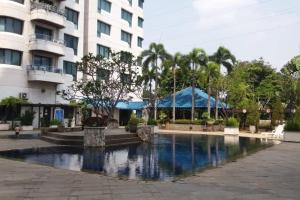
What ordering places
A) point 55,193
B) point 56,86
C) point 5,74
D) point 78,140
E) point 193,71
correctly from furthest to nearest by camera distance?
point 193,71, point 56,86, point 5,74, point 78,140, point 55,193

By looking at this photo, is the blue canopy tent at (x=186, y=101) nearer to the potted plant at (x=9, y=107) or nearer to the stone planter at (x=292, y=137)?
the stone planter at (x=292, y=137)

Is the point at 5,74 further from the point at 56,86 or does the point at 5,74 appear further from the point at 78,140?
the point at 78,140

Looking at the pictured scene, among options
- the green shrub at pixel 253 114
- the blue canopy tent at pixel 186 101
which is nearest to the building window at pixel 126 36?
the blue canopy tent at pixel 186 101

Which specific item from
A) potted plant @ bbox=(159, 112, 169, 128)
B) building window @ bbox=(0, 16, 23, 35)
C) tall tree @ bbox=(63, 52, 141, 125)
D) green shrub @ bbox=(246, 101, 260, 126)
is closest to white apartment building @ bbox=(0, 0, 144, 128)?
building window @ bbox=(0, 16, 23, 35)

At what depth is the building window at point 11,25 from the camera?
40.6 metres

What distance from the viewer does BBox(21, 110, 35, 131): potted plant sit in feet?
134

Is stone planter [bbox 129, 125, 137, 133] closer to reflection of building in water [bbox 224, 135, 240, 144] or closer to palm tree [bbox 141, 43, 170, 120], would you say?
reflection of building in water [bbox 224, 135, 240, 144]

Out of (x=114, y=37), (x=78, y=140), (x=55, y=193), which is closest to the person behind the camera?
(x=55, y=193)

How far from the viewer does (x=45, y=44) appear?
43719 mm

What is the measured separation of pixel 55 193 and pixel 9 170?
4502mm

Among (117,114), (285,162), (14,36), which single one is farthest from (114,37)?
(285,162)

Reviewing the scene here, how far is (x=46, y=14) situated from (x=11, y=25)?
165 inches

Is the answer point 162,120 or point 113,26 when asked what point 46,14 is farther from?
point 162,120

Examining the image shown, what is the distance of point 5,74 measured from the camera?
40.4 m
